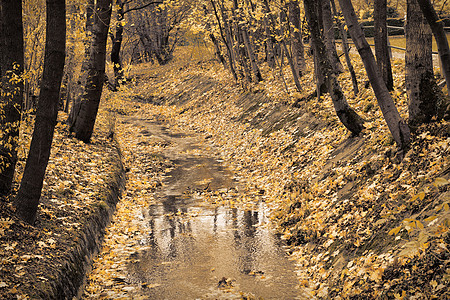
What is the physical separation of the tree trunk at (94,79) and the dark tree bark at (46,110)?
6.05 metres

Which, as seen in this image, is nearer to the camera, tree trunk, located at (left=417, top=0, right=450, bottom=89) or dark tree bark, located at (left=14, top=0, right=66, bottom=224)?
tree trunk, located at (left=417, top=0, right=450, bottom=89)

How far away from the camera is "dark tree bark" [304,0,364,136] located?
9.13 m

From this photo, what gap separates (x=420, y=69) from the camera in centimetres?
657

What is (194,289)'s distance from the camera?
5.92m

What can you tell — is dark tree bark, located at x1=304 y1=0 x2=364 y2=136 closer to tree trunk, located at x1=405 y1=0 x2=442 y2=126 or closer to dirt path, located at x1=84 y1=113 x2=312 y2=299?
tree trunk, located at x1=405 y1=0 x2=442 y2=126

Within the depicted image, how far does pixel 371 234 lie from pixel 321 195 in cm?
257

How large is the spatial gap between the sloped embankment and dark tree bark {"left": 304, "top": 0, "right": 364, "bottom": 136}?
0.31m

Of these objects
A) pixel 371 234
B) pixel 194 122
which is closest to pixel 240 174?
pixel 371 234

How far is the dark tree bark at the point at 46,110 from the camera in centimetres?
586

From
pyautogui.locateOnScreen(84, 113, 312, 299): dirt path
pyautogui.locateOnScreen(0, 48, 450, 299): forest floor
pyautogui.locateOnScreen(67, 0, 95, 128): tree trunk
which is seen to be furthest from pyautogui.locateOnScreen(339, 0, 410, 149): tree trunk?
pyautogui.locateOnScreen(67, 0, 95, 128): tree trunk

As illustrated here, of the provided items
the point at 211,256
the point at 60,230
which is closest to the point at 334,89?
the point at 211,256

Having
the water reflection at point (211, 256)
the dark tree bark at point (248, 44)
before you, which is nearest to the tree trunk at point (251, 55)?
the dark tree bark at point (248, 44)

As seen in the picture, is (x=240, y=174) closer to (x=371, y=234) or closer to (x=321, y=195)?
(x=321, y=195)

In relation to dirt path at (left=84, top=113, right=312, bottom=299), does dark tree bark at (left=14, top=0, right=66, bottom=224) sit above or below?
above
